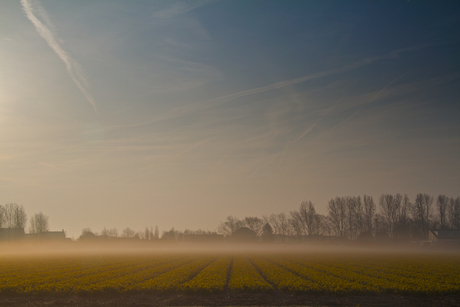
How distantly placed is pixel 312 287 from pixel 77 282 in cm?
2181

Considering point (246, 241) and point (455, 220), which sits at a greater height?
point (455, 220)

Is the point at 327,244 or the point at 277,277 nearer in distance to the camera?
the point at 277,277

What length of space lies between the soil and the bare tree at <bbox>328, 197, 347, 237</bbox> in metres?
140

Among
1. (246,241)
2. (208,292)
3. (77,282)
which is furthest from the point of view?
(246,241)

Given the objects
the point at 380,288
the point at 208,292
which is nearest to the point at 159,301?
the point at 208,292

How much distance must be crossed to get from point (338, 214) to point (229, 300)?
482ft

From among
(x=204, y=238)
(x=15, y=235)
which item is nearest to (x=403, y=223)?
(x=204, y=238)

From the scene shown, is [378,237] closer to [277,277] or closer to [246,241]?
[246,241]

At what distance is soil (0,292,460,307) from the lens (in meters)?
23.1

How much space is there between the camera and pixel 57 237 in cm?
19000

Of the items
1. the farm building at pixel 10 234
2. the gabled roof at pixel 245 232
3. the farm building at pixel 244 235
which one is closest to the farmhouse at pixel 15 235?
the farm building at pixel 10 234

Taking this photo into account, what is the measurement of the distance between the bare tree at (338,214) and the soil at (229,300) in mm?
139591

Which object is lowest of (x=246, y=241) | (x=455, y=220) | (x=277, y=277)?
(x=246, y=241)

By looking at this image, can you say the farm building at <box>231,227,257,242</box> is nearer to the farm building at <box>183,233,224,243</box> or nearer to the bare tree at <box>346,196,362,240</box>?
the farm building at <box>183,233,224,243</box>
